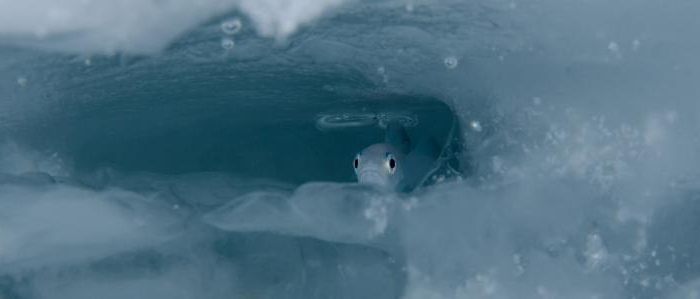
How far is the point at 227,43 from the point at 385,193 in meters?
1.07

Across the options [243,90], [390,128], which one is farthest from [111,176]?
[390,128]

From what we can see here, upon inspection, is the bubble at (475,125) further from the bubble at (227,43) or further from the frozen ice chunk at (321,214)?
the bubble at (227,43)

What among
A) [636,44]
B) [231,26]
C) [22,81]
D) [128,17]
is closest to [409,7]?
[231,26]

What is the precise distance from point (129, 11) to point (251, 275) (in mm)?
1384

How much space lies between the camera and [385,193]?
3.48 m

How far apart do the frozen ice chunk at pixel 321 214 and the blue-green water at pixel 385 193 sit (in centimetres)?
1

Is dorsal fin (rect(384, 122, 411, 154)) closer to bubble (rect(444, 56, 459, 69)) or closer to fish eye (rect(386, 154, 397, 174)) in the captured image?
fish eye (rect(386, 154, 397, 174))

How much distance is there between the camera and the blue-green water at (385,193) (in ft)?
10.4

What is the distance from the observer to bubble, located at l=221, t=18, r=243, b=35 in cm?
320

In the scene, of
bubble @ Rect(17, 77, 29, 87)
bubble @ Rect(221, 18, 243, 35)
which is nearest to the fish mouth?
bubble @ Rect(221, 18, 243, 35)

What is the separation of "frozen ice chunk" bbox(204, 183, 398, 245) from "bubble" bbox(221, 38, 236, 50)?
2.62 feet

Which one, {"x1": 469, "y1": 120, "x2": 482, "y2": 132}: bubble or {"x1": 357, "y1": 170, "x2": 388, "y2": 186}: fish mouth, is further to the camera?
{"x1": 357, "y1": 170, "x2": 388, "y2": 186}: fish mouth

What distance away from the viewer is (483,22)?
3.20 meters

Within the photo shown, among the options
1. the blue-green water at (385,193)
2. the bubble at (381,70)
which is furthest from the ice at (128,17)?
the bubble at (381,70)
